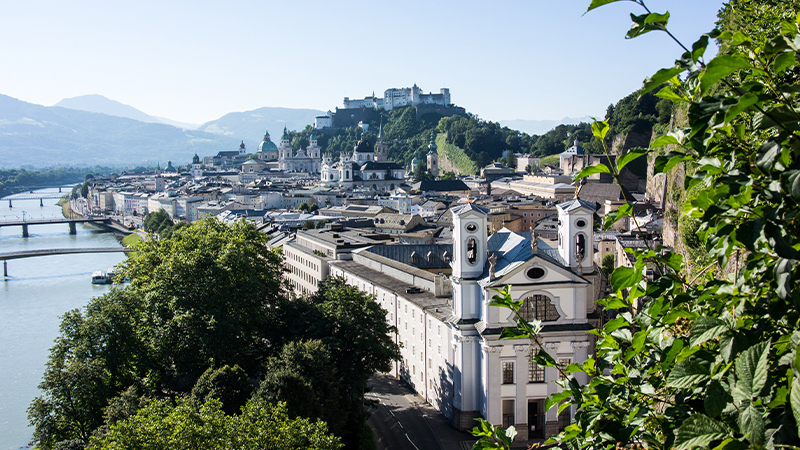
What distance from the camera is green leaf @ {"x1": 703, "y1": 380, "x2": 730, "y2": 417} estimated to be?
2.50 meters

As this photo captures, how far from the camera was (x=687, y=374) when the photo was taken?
104 inches

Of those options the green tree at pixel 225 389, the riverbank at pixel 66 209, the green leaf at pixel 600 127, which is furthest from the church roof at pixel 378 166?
the green leaf at pixel 600 127

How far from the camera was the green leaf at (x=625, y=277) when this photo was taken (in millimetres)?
3023

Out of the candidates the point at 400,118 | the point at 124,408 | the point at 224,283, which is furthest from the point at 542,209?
the point at 400,118

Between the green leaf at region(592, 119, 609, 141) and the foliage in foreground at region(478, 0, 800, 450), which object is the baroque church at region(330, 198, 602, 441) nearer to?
the green leaf at region(592, 119, 609, 141)

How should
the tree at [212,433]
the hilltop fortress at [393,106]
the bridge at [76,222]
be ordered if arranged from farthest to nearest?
the hilltop fortress at [393,106] → the bridge at [76,222] → the tree at [212,433]

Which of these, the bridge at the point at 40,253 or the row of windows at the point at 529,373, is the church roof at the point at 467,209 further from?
the bridge at the point at 40,253

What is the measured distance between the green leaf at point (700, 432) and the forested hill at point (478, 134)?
54.8m

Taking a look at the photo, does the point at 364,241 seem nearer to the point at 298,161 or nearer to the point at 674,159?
the point at 674,159

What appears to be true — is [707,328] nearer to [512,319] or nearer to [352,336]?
[512,319]

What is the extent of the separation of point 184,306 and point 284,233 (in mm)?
27127

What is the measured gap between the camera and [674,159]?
274cm

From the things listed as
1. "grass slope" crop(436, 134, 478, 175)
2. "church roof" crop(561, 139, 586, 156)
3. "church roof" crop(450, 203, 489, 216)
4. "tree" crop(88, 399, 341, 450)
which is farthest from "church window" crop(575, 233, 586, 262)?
"grass slope" crop(436, 134, 478, 175)

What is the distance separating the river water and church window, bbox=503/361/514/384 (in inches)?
542
